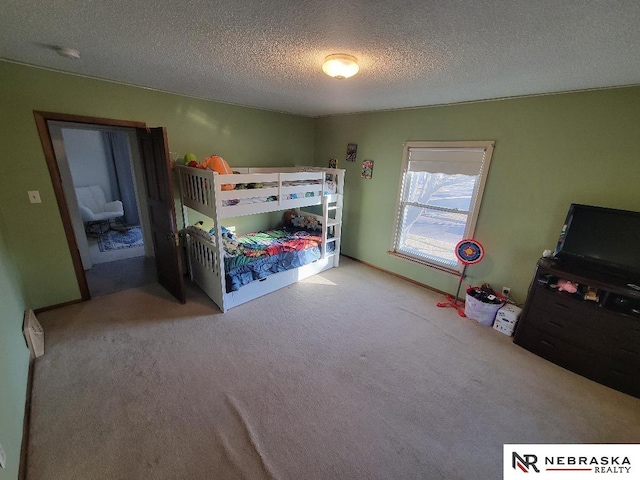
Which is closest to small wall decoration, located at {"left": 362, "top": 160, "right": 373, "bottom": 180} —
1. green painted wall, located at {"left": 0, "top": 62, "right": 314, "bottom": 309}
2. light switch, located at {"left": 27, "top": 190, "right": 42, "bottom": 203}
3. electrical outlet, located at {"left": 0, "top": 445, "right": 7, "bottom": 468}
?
green painted wall, located at {"left": 0, "top": 62, "right": 314, "bottom": 309}

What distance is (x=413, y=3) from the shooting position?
109 cm

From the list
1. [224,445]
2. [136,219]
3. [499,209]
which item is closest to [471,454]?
[224,445]

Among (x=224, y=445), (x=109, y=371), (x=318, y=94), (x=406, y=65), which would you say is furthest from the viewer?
(x=318, y=94)

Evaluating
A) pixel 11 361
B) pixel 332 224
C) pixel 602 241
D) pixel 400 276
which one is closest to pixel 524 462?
pixel 602 241

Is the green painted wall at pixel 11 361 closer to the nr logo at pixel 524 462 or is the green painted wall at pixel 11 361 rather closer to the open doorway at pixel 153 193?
the open doorway at pixel 153 193

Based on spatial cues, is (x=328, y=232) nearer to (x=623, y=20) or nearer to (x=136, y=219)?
(x=623, y=20)

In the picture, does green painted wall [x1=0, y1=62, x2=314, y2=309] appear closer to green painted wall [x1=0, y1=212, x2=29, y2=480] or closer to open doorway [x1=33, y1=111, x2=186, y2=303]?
open doorway [x1=33, y1=111, x2=186, y2=303]

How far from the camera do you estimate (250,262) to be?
294 cm

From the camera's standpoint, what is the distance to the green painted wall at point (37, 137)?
2.26 m

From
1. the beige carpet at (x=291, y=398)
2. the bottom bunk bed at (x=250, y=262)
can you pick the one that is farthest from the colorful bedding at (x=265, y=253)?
the beige carpet at (x=291, y=398)

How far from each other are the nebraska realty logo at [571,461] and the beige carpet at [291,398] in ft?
0.17

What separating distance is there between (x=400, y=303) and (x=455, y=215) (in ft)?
4.17

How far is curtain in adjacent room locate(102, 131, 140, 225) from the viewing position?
213 inches

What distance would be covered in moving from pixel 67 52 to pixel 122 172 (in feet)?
14.9
